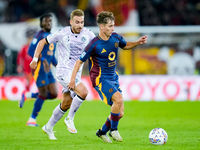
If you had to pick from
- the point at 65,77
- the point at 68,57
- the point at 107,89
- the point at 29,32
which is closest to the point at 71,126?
the point at 65,77

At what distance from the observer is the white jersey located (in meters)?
7.57

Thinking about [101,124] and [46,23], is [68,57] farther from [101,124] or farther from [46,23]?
[101,124]

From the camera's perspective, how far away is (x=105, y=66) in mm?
6949

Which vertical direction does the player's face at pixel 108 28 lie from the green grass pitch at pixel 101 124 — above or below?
above

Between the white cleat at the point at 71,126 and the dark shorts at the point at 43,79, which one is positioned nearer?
the white cleat at the point at 71,126

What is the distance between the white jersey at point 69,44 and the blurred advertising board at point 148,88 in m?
8.61

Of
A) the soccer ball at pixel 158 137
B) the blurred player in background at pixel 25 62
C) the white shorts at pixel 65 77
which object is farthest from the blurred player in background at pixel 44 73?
the blurred player in background at pixel 25 62

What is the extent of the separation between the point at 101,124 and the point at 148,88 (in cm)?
677

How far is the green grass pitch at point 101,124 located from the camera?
6746 mm

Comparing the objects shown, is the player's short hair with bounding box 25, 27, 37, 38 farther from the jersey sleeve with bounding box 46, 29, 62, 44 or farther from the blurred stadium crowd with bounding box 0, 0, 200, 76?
the jersey sleeve with bounding box 46, 29, 62, 44

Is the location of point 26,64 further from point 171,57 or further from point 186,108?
point 171,57

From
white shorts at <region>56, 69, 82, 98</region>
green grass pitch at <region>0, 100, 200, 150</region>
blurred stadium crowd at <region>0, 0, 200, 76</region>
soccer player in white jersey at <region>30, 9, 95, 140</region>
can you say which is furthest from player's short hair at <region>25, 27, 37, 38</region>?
white shorts at <region>56, 69, 82, 98</region>

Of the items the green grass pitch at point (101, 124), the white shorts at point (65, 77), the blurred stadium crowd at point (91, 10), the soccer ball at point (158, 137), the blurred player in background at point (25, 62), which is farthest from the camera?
the blurred stadium crowd at point (91, 10)

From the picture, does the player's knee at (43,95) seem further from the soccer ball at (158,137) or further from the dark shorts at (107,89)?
the soccer ball at (158,137)
